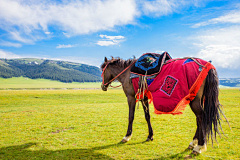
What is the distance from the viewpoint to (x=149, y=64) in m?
4.88

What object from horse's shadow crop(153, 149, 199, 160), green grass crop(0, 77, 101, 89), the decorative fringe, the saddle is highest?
the saddle

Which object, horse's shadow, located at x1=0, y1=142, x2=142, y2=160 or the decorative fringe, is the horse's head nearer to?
horse's shadow, located at x1=0, y1=142, x2=142, y2=160

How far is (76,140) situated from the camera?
18.1ft

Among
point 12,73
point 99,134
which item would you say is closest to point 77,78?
point 12,73

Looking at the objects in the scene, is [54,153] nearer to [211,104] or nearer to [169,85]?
[169,85]

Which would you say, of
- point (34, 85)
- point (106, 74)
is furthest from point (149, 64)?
point (34, 85)

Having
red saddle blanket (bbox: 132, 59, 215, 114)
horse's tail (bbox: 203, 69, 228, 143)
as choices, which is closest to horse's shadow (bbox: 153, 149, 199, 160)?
horse's tail (bbox: 203, 69, 228, 143)

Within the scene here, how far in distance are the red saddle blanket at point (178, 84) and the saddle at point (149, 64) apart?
0.20 metres

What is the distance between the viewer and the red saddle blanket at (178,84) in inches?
159

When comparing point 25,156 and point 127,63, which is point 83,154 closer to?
point 25,156

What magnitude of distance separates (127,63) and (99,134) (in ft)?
10.3

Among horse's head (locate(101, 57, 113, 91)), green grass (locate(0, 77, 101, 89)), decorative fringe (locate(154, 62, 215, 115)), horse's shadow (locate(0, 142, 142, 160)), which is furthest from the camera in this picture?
green grass (locate(0, 77, 101, 89))

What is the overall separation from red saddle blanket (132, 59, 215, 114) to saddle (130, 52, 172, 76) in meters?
0.20

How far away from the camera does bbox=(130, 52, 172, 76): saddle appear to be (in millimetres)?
4691
